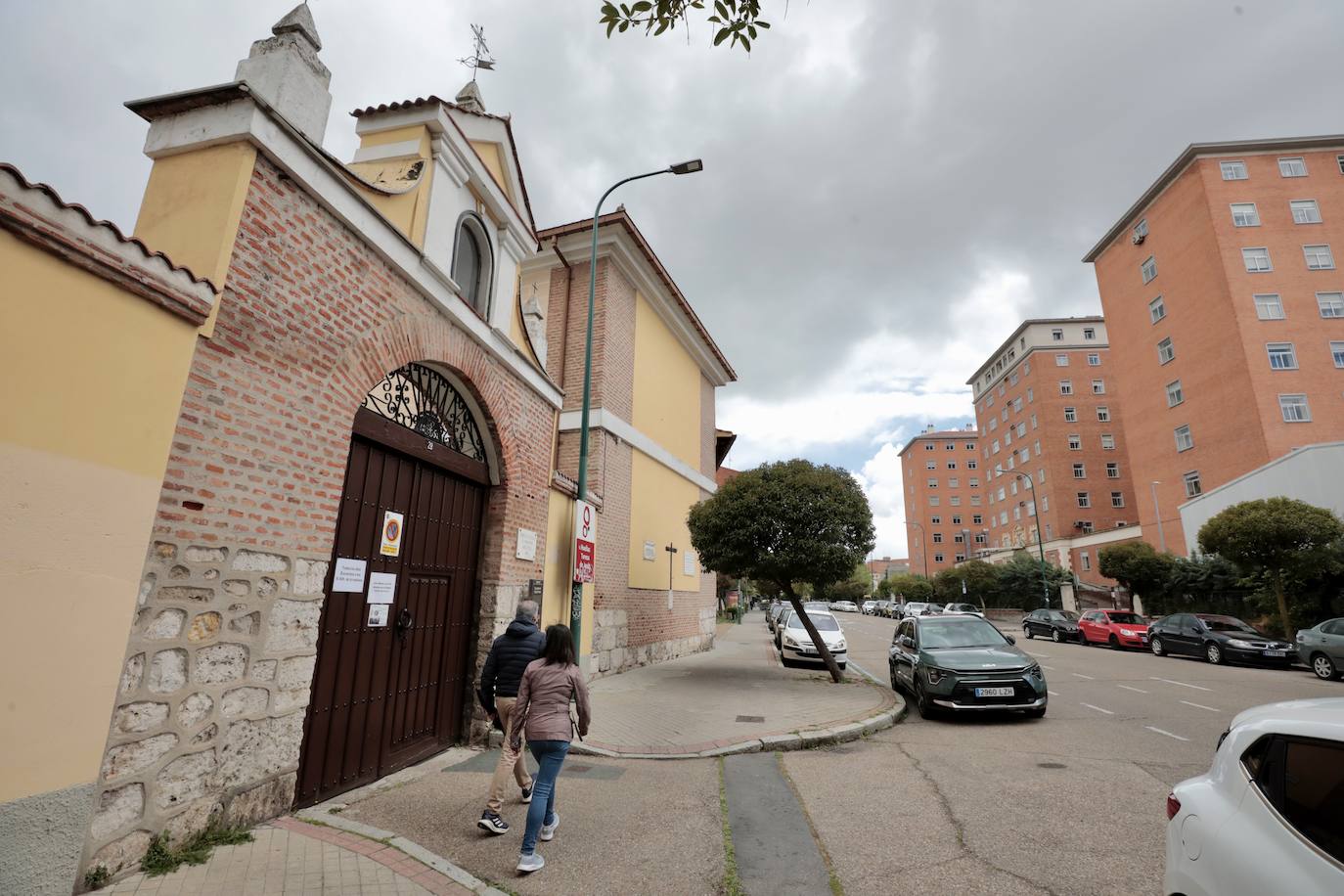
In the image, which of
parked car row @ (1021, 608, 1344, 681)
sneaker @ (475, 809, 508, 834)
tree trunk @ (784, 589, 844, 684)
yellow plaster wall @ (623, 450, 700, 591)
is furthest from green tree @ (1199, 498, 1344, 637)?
sneaker @ (475, 809, 508, 834)

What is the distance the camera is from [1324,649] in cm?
1314

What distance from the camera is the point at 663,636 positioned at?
605 inches

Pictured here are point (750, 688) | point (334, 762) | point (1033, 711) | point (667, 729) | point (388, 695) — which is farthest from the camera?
point (750, 688)

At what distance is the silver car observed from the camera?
12853 mm

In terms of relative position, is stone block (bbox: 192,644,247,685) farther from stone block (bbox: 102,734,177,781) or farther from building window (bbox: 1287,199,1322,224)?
building window (bbox: 1287,199,1322,224)

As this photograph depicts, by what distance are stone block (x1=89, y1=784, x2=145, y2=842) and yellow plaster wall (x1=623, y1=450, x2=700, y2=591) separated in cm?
1053

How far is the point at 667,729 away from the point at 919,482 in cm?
8579

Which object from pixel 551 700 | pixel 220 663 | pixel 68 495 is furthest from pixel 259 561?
pixel 551 700

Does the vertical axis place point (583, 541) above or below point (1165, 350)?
below

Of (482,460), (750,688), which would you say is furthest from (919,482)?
(482,460)

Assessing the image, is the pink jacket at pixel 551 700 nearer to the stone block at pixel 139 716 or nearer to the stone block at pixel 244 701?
the stone block at pixel 244 701

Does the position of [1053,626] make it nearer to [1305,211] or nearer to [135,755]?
[1305,211]

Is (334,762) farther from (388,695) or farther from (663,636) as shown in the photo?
(663,636)

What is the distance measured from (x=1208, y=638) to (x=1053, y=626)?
358 inches
